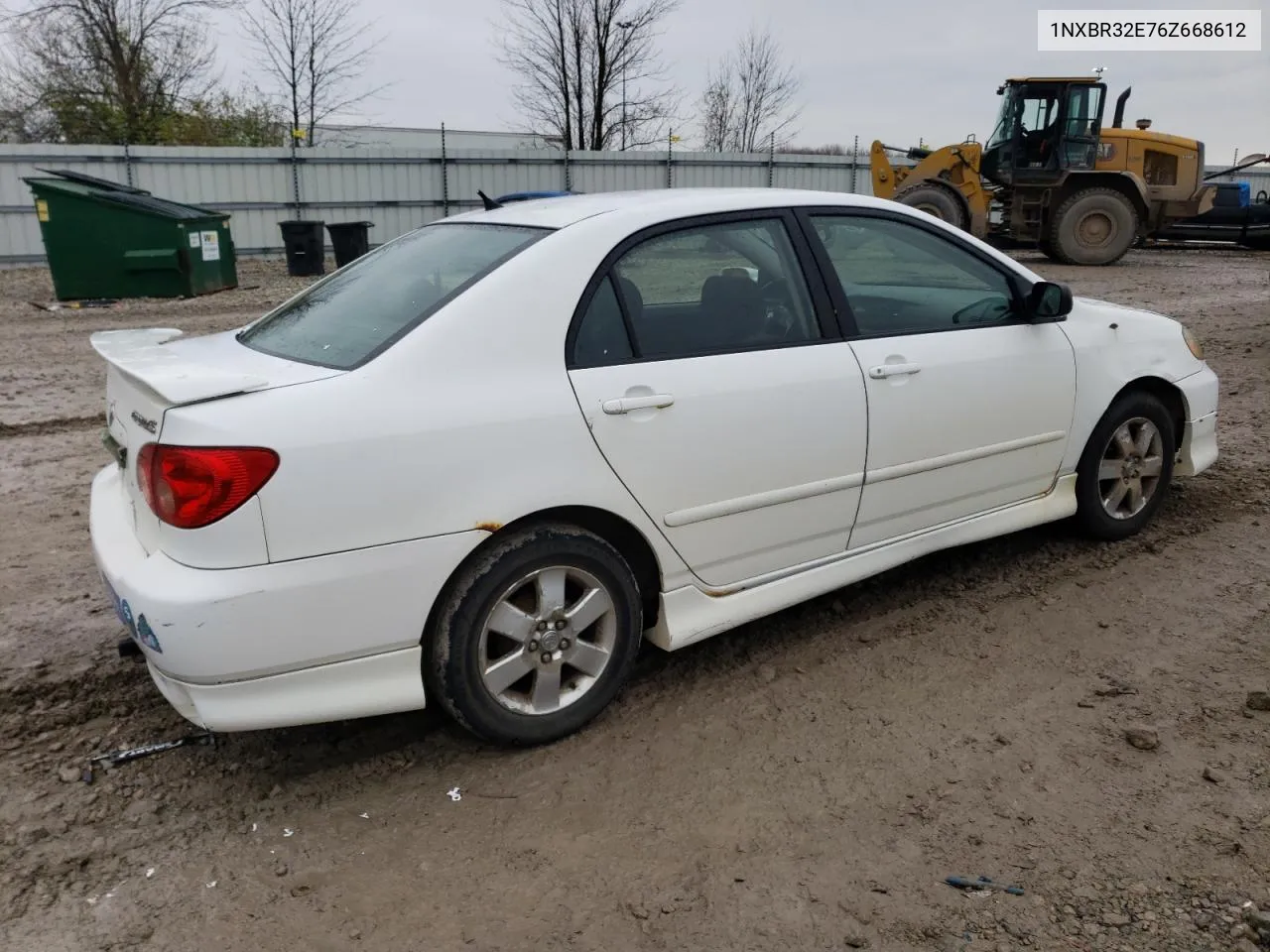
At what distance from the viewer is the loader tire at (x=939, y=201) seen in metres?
17.4

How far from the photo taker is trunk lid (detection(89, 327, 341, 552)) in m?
2.60

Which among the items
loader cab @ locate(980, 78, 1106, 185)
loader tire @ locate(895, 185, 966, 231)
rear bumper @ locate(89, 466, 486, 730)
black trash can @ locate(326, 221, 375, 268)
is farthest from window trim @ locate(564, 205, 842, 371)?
loader cab @ locate(980, 78, 1106, 185)

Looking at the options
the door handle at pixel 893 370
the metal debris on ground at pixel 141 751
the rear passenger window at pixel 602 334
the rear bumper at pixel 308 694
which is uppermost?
the rear passenger window at pixel 602 334

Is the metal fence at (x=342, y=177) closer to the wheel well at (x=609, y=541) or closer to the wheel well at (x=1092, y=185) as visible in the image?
the wheel well at (x=1092, y=185)

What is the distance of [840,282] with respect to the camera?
3.58 m

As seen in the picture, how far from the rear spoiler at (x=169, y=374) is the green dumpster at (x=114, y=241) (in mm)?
11012

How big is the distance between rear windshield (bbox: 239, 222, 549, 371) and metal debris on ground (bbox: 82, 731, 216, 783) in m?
1.21

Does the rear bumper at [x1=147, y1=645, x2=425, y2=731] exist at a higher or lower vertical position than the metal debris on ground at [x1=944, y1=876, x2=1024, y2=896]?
higher

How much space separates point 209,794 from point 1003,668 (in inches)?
101

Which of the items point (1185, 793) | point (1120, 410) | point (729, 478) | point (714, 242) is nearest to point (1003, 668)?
point (1185, 793)

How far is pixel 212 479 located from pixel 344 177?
19.0m

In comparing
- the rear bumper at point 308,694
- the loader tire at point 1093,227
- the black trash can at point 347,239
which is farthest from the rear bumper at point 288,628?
the loader tire at point 1093,227

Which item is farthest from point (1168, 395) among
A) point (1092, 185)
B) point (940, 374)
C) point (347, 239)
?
point (1092, 185)

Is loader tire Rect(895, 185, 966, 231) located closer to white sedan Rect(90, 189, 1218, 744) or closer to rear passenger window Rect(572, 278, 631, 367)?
white sedan Rect(90, 189, 1218, 744)
